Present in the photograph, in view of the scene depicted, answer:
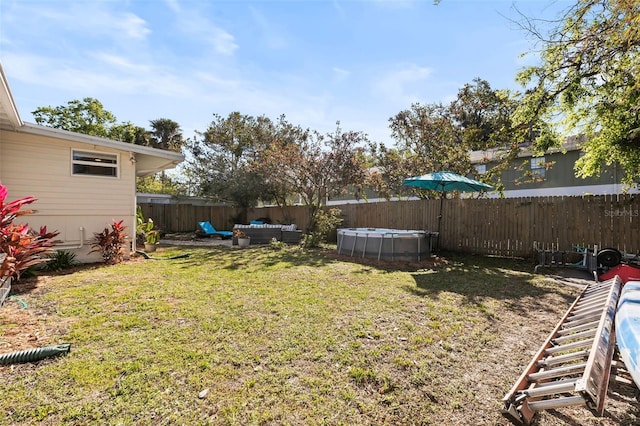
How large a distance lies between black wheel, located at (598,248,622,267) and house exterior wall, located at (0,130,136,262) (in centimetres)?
1146

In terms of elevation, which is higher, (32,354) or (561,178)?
(561,178)

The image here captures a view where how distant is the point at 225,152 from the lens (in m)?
19.0

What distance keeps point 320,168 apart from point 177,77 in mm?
5818

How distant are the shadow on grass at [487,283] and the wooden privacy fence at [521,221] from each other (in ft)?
2.97

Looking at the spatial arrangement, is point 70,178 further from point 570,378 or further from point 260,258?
point 570,378

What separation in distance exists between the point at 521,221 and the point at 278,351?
328 inches

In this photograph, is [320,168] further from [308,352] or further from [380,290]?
[308,352]

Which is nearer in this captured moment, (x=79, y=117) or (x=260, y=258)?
(x=260, y=258)

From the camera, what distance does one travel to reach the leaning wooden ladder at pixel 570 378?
5.74ft

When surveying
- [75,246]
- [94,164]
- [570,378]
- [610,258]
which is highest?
[94,164]

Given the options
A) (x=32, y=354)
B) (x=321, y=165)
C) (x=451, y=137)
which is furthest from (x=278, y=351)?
(x=451, y=137)

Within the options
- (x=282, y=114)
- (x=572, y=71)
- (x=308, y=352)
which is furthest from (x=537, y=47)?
(x=282, y=114)

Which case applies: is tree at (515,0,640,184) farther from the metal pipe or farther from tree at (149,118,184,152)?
tree at (149,118,184,152)

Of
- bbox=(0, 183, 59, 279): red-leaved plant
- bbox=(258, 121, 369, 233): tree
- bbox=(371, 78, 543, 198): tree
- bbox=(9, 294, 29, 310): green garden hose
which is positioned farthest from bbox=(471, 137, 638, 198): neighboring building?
bbox=(9, 294, 29, 310): green garden hose
